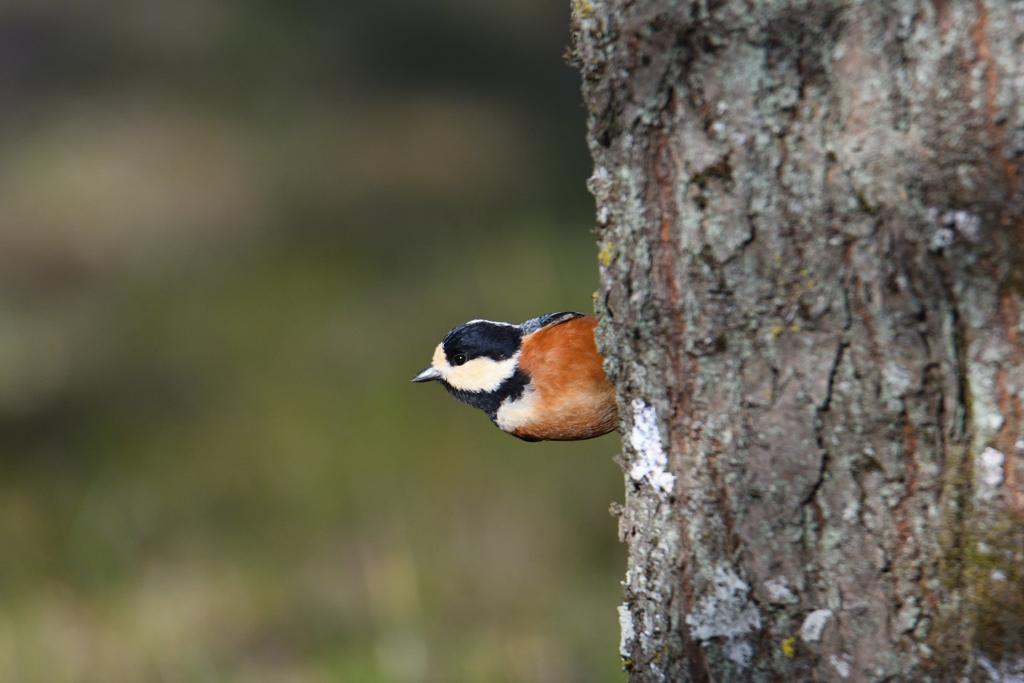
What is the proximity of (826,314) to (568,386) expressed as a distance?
47.8 inches

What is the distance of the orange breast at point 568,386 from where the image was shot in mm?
2367

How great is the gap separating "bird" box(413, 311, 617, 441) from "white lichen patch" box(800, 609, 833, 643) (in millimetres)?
1053

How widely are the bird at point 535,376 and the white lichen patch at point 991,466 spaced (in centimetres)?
122

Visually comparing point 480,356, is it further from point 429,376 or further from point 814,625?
point 814,625

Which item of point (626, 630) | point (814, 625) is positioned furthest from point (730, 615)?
point (626, 630)

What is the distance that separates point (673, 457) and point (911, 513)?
17.2 inches

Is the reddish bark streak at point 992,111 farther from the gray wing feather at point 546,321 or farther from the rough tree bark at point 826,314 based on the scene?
the gray wing feather at point 546,321

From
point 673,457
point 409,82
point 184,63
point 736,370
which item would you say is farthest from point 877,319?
point 184,63

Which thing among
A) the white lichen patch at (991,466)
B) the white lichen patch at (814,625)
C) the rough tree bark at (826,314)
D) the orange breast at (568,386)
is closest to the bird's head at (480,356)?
the orange breast at (568,386)

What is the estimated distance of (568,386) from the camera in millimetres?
2408

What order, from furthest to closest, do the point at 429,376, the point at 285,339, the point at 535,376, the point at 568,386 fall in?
the point at 285,339 → the point at 429,376 → the point at 535,376 → the point at 568,386

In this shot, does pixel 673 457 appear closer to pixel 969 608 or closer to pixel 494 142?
pixel 969 608

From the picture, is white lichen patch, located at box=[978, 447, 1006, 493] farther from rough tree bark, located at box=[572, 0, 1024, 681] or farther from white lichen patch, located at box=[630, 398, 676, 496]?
white lichen patch, located at box=[630, 398, 676, 496]

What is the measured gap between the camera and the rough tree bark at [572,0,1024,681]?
1135mm
